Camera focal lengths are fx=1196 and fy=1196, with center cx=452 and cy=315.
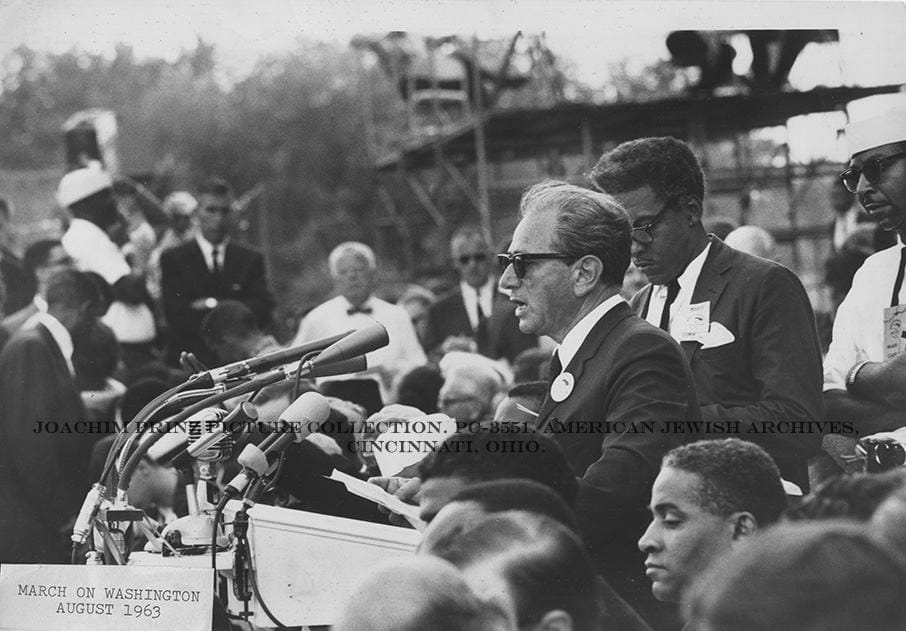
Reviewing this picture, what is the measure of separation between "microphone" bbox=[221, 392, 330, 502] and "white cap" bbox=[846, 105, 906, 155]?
1519 mm

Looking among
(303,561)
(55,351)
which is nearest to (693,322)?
(303,561)

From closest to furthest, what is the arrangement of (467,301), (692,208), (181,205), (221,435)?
(221,435) < (692,208) < (467,301) < (181,205)

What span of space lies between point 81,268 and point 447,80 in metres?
2.16

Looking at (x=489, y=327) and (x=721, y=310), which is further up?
(x=721, y=310)

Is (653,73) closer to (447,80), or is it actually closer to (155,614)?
(447,80)

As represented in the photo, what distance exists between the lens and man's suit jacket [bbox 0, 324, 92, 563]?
11.8 feet

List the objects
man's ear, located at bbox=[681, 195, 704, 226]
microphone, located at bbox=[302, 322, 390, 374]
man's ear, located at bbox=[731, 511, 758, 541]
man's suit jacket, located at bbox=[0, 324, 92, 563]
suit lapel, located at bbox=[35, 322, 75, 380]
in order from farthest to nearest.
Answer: suit lapel, located at bbox=[35, 322, 75, 380] < man's suit jacket, located at bbox=[0, 324, 92, 563] < man's ear, located at bbox=[681, 195, 704, 226] < microphone, located at bbox=[302, 322, 390, 374] < man's ear, located at bbox=[731, 511, 758, 541]

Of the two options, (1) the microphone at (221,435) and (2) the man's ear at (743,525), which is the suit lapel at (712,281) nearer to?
(2) the man's ear at (743,525)

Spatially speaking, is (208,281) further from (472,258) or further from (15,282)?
(472,258)

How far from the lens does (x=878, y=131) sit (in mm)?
2973

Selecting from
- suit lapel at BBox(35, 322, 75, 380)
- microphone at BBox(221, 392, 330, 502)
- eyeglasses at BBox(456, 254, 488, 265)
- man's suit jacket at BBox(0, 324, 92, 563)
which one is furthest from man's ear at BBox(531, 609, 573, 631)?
eyeglasses at BBox(456, 254, 488, 265)

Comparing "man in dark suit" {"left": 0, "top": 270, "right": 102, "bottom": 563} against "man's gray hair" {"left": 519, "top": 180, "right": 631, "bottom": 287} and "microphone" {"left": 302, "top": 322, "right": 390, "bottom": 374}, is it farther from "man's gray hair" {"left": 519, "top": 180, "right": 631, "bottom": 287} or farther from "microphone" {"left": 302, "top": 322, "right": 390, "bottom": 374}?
"man's gray hair" {"left": 519, "top": 180, "right": 631, "bottom": 287}

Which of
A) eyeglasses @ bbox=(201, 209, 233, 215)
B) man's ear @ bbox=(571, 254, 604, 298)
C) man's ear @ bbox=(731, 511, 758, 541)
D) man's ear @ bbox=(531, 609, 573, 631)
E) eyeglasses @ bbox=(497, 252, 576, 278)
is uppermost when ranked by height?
eyeglasses @ bbox=(201, 209, 233, 215)

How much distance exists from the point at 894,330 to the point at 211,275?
318 cm
